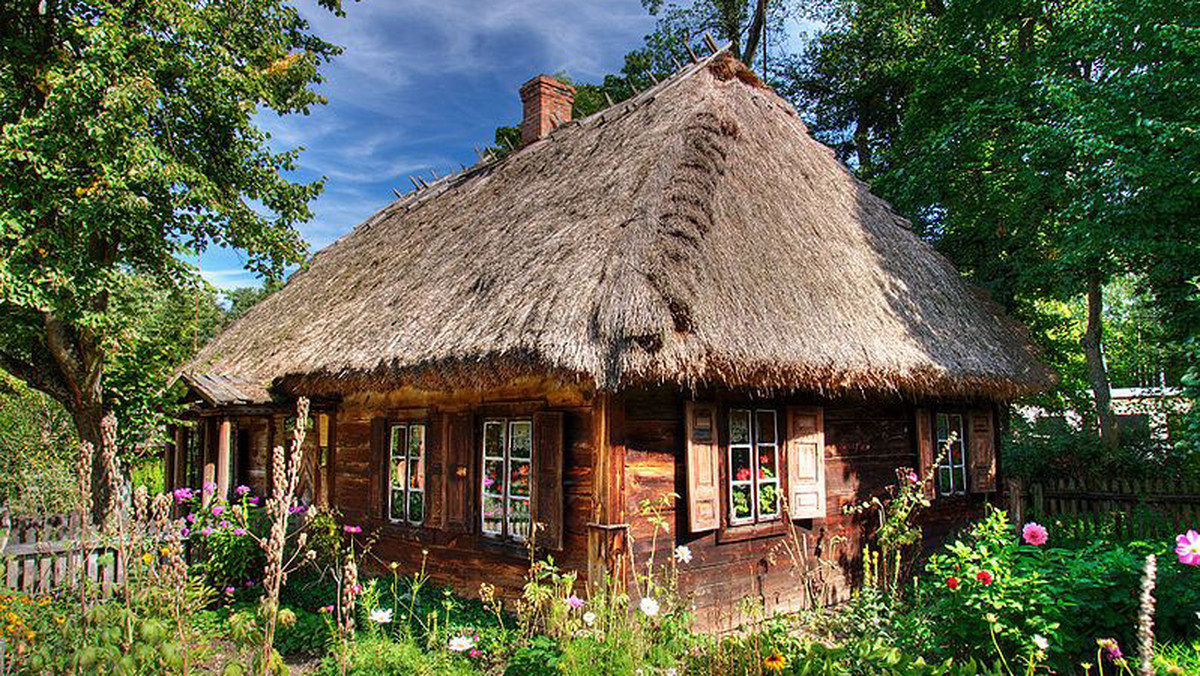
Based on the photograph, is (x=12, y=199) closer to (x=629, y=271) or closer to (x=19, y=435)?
(x=629, y=271)

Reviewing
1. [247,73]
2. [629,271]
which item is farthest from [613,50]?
[629,271]

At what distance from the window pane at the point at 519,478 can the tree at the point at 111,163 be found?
433 centimetres

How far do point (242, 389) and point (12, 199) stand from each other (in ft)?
9.31

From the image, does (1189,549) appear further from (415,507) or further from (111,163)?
(111,163)

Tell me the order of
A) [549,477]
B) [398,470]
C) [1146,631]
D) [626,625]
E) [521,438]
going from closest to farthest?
1. [1146,631]
2. [626,625]
3. [549,477]
4. [521,438]
5. [398,470]

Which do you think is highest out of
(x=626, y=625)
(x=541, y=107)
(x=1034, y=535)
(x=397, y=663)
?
(x=541, y=107)

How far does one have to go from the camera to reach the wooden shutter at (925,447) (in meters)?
8.05

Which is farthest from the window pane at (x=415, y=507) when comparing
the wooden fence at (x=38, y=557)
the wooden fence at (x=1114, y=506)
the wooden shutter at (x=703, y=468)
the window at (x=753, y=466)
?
the wooden fence at (x=1114, y=506)

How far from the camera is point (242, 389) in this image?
841cm

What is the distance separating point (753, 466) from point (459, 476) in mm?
2760

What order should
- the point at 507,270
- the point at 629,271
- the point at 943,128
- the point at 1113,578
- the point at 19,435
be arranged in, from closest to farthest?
the point at 1113,578, the point at 629,271, the point at 507,270, the point at 943,128, the point at 19,435

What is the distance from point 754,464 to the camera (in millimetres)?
6684

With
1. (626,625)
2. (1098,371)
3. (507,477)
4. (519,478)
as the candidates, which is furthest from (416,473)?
(1098,371)

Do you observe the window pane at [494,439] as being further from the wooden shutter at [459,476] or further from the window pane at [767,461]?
the window pane at [767,461]
